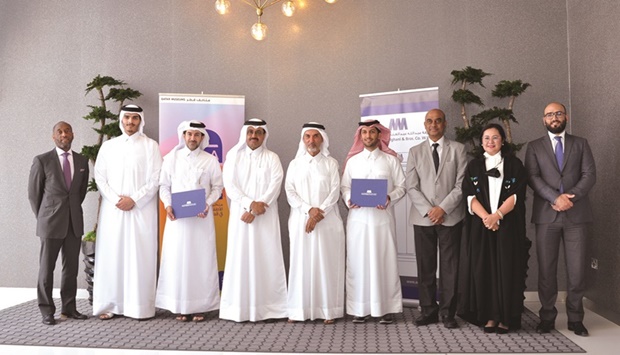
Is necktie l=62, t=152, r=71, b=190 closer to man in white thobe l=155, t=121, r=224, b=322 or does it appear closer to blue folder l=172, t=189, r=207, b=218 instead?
man in white thobe l=155, t=121, r=224, b=322

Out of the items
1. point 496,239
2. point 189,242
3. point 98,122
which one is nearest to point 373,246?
point 496,239

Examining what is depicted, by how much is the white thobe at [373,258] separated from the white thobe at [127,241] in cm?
204

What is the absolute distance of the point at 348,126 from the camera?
669cm

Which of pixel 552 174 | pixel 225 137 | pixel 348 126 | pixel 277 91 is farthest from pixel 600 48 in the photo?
pixel 225 137

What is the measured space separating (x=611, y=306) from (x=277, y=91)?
4.44 m

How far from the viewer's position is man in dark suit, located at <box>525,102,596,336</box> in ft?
15.2

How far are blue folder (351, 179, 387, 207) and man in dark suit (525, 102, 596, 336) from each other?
1.35 metres

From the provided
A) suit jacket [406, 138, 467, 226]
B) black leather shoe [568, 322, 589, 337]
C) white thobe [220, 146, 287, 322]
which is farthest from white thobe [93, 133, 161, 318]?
black leather shoe [568, 322, 589, 337]

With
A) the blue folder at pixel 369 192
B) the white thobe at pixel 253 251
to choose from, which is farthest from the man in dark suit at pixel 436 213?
the white thobe at pixel 253 251

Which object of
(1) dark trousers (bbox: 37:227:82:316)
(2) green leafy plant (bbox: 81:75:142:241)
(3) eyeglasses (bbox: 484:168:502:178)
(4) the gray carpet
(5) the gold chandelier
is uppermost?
(5) the gold chandelier

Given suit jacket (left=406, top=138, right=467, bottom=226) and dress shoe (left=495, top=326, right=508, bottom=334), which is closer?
dress shoe (left=495, top=326, right=508, bottom=334)

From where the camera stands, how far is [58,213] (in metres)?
5.29

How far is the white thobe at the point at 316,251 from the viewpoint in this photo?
5.11 meters

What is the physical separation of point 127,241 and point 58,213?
727 mm
